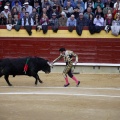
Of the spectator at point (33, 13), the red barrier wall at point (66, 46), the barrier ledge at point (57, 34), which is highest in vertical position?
the spectator at point (33, 13)

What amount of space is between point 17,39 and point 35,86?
13.5 ft

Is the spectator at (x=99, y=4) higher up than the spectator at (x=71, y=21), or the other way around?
the spectator at (x=99, y=4)

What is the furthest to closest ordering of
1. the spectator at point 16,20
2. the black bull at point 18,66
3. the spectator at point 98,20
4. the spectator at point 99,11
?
the spectator at point 16,20 → the spectator at point 98,20 → the spectator at point 99,11 → the black bull at point 18,66

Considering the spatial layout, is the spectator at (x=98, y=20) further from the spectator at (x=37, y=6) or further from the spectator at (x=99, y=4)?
the spectator at (x=37, y=6)

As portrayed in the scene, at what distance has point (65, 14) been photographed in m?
16.5

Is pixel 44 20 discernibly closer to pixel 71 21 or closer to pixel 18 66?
pixel 71 21

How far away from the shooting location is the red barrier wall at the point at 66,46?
17.4m

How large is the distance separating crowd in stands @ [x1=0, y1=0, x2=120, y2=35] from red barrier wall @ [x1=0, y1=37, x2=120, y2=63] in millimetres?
441

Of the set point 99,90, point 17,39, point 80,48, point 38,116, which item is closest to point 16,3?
point 17,39

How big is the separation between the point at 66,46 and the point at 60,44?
0.70ft

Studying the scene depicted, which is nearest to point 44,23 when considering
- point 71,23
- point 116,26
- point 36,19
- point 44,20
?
point 44,20

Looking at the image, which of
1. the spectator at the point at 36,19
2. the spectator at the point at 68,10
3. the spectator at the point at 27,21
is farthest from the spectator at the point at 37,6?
the spectator at the point at 68,10

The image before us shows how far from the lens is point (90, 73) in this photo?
56.5ft

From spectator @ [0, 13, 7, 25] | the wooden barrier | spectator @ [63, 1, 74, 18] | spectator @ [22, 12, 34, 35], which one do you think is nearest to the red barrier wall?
the wooden barrier
